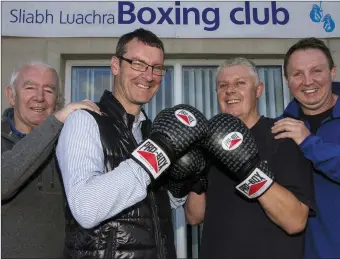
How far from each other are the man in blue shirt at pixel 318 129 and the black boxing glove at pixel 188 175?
0.48m

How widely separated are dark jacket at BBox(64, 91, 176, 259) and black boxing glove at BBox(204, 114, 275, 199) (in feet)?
1.28

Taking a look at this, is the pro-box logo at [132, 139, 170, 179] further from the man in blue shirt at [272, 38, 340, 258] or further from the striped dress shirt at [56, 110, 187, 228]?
the man in blue shirt at [272, 38, 340, 258]

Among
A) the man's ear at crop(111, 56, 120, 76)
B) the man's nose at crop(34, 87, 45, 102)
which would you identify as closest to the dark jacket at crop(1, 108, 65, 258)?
the man's nose at crop(34, 87, 45, 102)

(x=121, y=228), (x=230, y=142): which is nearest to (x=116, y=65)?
(x=230, y=142)

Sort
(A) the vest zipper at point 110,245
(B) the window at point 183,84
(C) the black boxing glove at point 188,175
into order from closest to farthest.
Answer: (A) the vest zipper at point 110,245
(C) the black boxing glove at point 188,175
(B) the window at point 183,84

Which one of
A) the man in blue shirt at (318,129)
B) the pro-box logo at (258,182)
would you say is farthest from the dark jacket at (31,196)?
the man in blue shirt at (318,129)

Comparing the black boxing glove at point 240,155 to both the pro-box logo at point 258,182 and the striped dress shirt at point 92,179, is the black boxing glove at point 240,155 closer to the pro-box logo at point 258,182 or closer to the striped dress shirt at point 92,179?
the pro-box logo at point 258,182

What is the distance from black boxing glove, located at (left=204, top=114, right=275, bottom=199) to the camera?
1.88 m

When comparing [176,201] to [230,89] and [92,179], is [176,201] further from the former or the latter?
[92,179]

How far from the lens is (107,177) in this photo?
5.09 ft

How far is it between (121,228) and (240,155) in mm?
657

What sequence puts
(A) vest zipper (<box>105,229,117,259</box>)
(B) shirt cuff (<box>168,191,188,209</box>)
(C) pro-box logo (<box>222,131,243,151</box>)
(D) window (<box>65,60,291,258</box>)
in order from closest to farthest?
(A) vest zipper (<box>105,229,117,259</box>) < (C) pro-box logo (<box>222,131,243,151</box>) < (B) shirt cuff (<box>168,191,188,209</box>) < (D) window (<box>65,60,291,258</box>)

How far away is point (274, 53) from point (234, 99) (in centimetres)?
201

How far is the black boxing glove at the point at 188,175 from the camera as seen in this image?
201 centimetres
